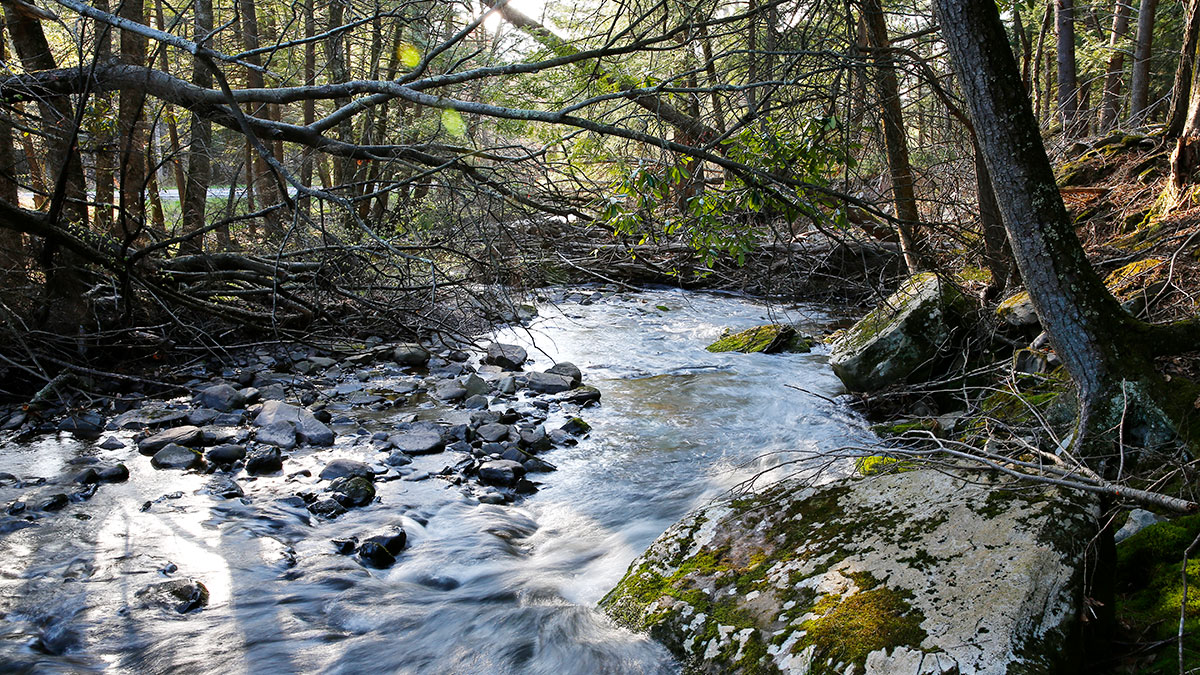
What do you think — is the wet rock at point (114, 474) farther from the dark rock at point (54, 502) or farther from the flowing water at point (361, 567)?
the dark rock at point (54, 502)

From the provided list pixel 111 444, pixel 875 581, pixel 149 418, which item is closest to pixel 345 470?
pixel 111 444

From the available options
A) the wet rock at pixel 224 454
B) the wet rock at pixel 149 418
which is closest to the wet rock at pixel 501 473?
the wet rock at pixel 224 454

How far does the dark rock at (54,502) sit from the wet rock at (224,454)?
0.99 metres

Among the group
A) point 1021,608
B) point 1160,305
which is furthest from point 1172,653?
point 1160,305

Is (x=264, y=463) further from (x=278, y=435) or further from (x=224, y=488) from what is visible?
(x=278, y=435)

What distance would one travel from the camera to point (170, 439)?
18.9 ft

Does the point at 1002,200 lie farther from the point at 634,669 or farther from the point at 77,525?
the point at 77,525

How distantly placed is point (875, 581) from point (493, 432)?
4177 mm

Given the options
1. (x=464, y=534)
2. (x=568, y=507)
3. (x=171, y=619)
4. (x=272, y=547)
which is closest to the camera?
(x=171, y=619)

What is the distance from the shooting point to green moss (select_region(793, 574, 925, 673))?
2.46 meters

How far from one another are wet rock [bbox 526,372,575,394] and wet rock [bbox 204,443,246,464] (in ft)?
11.0

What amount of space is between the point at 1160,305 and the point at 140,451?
7.73 m

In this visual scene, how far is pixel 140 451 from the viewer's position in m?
5.64

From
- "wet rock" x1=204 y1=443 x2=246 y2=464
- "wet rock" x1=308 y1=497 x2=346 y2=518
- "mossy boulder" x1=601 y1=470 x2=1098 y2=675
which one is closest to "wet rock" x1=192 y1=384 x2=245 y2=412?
"wet rock" x1=204 y1=443 x2=246 y2=464
